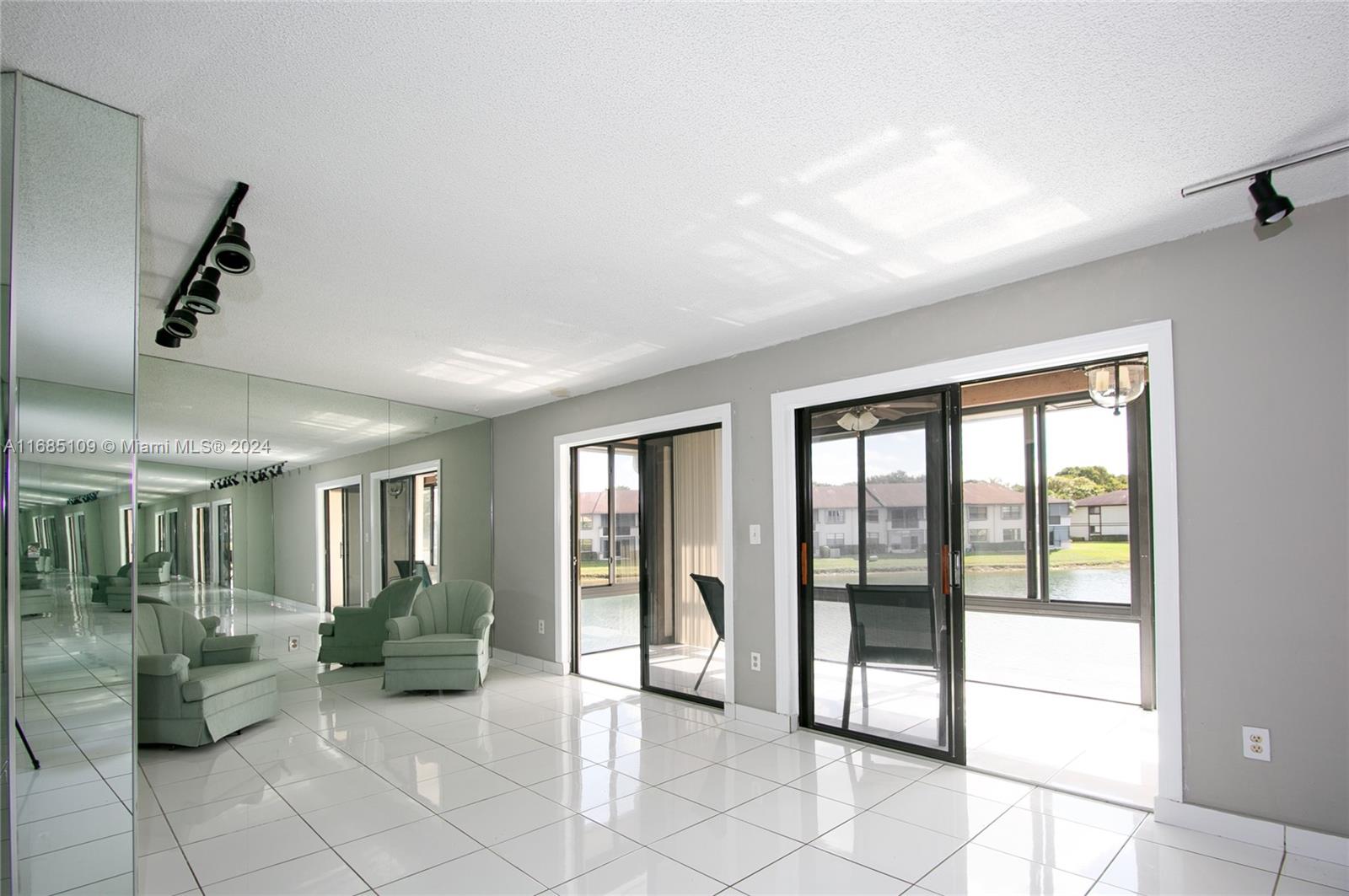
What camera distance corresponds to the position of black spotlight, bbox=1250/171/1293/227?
2.42m

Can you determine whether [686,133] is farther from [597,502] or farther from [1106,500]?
[1106,500]

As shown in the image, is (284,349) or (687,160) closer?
(687,160)

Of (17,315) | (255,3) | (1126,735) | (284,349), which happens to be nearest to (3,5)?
(255,3)

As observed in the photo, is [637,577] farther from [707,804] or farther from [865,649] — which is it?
[707,804]

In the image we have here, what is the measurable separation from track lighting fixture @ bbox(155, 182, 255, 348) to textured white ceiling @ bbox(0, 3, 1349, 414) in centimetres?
7

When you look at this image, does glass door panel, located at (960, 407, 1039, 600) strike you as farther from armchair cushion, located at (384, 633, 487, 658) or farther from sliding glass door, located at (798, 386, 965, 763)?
armchair cushion, located at (384, 633, 487, 658)

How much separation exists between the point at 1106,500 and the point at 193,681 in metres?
7.26

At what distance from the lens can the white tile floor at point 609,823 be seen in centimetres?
260

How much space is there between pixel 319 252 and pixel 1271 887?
14.6 feet

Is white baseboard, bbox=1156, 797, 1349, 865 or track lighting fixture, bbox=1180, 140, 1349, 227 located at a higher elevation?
track lighting fixture, bbox=1180, 140, 1349, 227

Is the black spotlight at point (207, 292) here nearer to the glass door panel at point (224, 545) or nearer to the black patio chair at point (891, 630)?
the glass door panel at point (224, 545)

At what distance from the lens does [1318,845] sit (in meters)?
2.63

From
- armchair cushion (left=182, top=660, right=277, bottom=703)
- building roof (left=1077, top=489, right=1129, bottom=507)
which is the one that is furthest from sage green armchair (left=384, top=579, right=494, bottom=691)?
building roof (left=1077, top=489, right=1129, bottom=507)

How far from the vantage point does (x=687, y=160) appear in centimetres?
236
